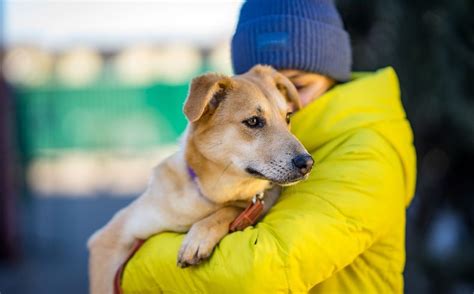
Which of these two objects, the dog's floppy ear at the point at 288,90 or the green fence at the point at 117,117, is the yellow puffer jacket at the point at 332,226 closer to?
the dog's floppy ear at the point at 288,90

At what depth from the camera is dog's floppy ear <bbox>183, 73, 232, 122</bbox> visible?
2.75 metres

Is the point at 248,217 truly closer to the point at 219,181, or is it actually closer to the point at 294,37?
the point at 219,181

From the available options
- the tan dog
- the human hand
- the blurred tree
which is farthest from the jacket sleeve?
the blurred tree

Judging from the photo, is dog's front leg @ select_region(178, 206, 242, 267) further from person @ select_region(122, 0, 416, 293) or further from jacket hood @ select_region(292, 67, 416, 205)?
jacket hood @ select_region(292, 67, 416, 205)

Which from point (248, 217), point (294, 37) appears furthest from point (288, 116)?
point (248, 217)

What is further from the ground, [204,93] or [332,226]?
[204,93]

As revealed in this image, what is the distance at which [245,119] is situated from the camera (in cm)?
290

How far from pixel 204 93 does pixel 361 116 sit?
0.63 meters

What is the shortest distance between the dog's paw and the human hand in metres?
0.84

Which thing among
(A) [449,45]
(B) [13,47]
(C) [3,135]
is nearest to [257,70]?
(A) [449,45]

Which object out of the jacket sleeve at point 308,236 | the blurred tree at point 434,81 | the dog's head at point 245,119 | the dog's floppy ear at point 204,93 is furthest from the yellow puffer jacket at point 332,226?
the blurred tree at point 434,81

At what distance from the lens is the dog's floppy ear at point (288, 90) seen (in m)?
2.91

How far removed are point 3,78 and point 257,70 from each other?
238 inches

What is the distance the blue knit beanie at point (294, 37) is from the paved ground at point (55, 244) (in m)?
4.73
